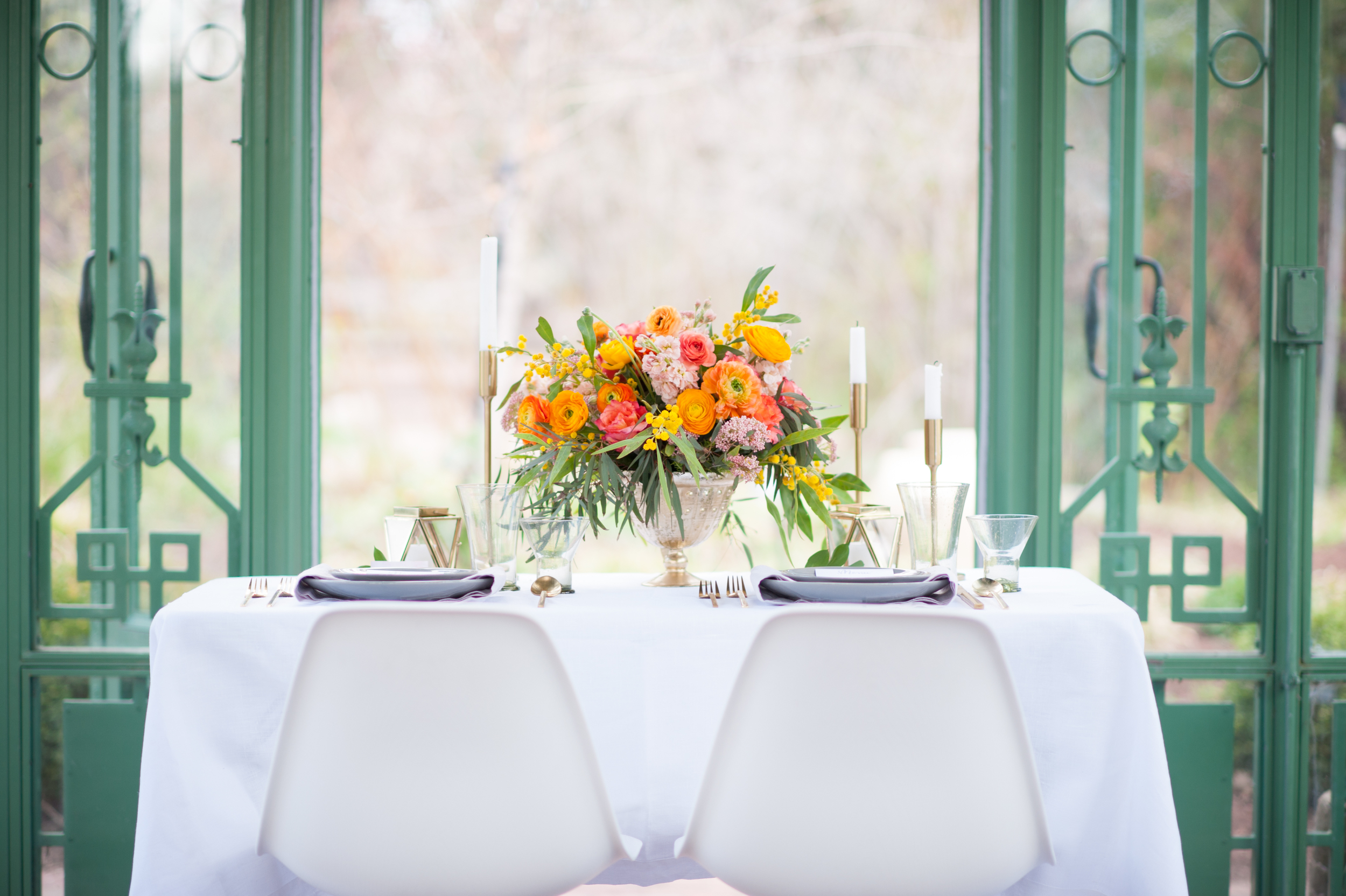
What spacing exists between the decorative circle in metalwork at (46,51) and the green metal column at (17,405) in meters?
0.02

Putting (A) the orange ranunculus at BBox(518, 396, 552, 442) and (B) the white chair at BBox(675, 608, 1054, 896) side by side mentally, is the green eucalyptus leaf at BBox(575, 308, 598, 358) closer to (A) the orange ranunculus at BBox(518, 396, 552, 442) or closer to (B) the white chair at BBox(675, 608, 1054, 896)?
(A) the orange ranunculus at BBox(518, 396, 552, 442)

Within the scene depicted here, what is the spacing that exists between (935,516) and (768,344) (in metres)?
0.33

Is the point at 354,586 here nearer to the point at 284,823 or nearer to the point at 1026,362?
the point at 284,823

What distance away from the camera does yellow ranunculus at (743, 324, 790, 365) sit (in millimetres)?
1227

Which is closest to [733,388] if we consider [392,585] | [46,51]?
[392,585]

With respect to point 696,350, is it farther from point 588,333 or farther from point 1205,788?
point 1205,788

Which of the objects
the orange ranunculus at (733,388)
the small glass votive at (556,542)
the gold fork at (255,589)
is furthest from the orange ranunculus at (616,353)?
the gold fork at (255,589)

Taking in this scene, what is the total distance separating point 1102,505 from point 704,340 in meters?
0.91

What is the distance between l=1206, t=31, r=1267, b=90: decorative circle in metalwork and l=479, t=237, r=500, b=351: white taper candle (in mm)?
1318

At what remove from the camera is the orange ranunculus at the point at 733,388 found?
1194 millimetres

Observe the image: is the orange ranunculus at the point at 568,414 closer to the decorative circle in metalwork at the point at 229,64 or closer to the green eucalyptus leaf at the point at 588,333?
the green eucalyptus leaf at the point at 588,333

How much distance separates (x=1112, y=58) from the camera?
1.66 m

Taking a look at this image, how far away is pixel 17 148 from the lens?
5.37 feet

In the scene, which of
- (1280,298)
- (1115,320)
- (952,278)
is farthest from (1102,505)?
(952,278)
